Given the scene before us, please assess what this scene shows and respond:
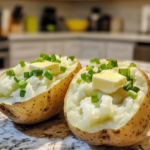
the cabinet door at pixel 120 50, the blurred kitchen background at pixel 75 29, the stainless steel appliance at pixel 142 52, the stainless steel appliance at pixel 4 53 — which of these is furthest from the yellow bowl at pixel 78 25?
the stainless steel appliance at pixel 4 53

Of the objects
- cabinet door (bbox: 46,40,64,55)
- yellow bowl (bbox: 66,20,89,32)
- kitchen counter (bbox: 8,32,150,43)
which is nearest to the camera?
kitchen counter (bbox: 8,32,150,43)

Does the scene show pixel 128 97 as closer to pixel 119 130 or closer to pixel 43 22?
pixel 119 130

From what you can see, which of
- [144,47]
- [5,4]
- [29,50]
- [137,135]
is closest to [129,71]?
[137,135]

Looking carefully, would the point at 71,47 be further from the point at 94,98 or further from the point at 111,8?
the point at 94,98

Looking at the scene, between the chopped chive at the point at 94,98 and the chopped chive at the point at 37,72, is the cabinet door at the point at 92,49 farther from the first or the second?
the chopped chive at the point at 94,98

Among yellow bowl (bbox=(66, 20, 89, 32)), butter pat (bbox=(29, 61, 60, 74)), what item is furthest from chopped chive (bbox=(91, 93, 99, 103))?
yellow bowl (bbox=(66, 20, 89, 32))

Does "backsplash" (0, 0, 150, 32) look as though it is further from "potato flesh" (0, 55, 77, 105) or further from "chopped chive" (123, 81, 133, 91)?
"chopped chive" (123, 81, 133, 91)

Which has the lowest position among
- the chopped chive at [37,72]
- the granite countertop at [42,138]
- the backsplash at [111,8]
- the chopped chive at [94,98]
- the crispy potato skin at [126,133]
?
the granite countertop at [42,138]

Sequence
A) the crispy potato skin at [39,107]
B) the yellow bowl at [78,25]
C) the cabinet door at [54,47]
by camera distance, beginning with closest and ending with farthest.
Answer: the crispy potato skin at [39,107] < the cabinet door at [54,47] < the yellow bowl at [78,25]
